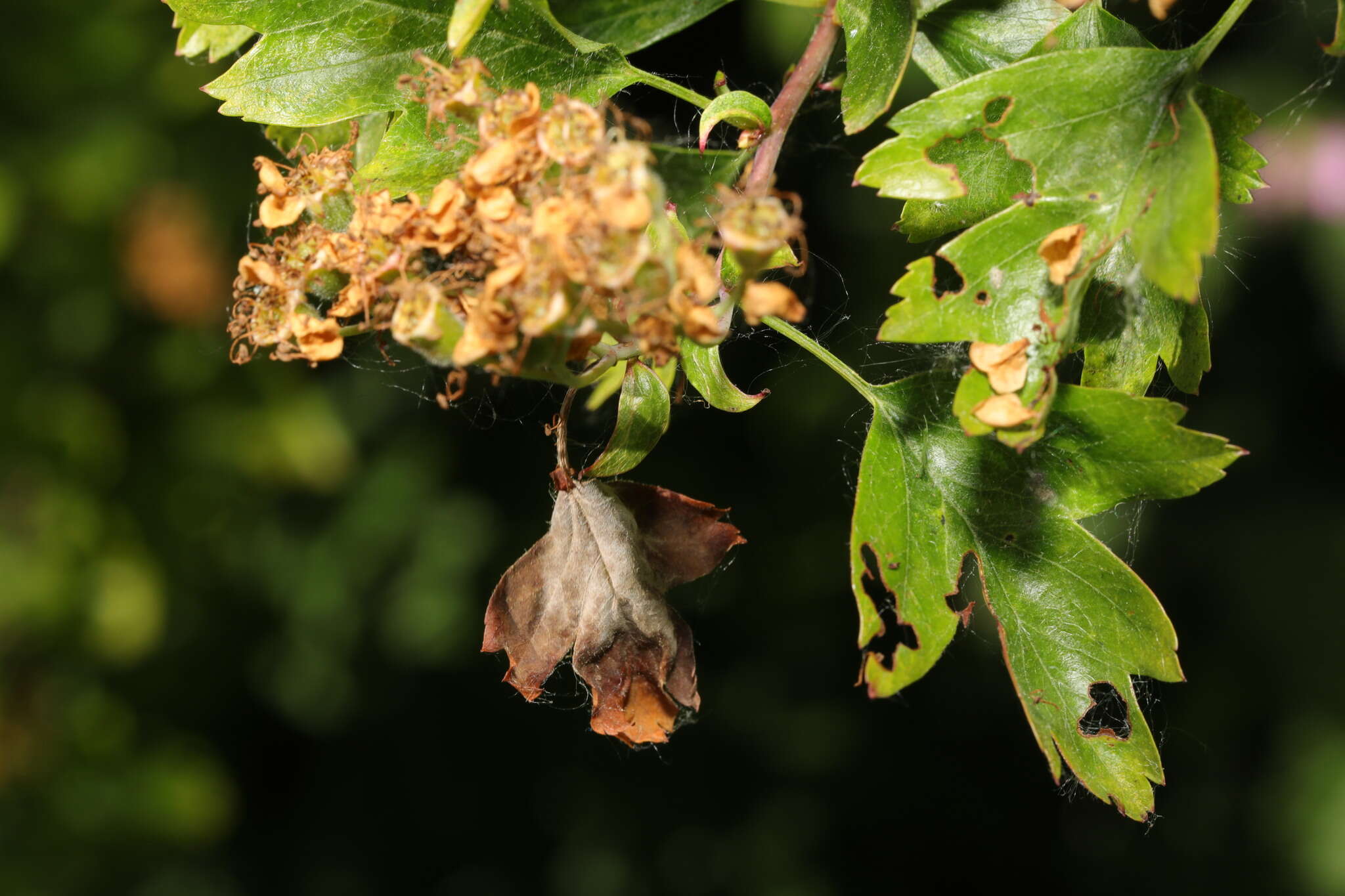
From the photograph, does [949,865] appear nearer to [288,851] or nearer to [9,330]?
[288,851]

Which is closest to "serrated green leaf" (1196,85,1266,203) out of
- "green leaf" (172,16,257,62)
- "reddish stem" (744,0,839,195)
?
"reddish stem" (744,0,839,195)

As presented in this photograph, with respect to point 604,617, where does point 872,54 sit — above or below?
above

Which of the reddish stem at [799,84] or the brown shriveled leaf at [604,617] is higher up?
the reddish stem at [799,84]

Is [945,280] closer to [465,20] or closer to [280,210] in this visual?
[465,20]

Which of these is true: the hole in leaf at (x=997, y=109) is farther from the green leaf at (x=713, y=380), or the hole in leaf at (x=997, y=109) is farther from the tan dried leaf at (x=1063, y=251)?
the green leaf at (x=713, y=380)

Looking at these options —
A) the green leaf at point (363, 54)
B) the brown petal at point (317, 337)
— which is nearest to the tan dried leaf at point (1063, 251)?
the green leaf at point (363, 54)

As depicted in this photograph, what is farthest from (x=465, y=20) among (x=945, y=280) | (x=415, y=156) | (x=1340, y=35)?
(x=1340, y=35)
